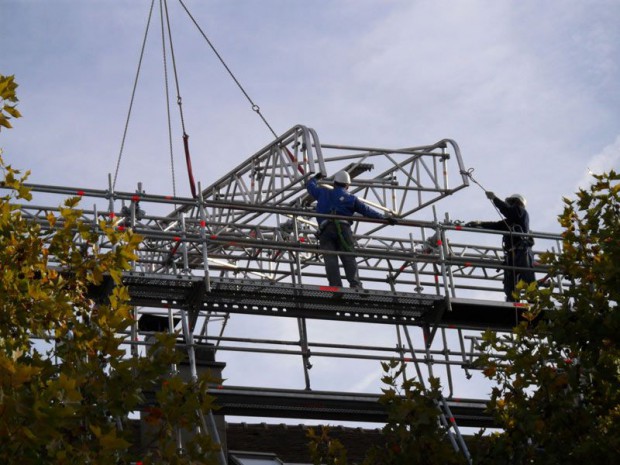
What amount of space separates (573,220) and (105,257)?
528 centimetres

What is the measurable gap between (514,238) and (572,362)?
5.64 m

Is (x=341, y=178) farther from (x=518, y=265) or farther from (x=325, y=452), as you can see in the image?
(x=325, y=452)

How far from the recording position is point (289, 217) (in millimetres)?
22609

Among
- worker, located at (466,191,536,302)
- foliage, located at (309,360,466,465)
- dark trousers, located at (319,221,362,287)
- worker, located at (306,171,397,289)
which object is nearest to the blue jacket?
worker, located at (306,171,397,289)

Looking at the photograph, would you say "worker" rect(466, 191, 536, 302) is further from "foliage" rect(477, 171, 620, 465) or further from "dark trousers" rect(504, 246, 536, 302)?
"foliage" rect(477, 171, 620, 465)

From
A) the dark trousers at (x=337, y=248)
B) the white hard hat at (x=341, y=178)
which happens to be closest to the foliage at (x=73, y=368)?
the dark trousers at (x=337, y=248)

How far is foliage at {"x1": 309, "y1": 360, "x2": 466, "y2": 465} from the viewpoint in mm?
14359

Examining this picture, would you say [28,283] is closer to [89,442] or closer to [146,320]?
[89,442]

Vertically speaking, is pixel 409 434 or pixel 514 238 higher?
pixel 514 238

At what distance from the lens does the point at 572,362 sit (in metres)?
15.1

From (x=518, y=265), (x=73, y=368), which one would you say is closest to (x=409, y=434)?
(x=73, y=368)

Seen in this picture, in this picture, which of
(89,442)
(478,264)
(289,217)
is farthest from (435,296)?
(89,442)

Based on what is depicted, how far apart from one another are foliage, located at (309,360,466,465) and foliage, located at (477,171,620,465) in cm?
54

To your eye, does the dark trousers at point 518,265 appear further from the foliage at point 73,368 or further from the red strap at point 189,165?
the foliage at point 73,368
